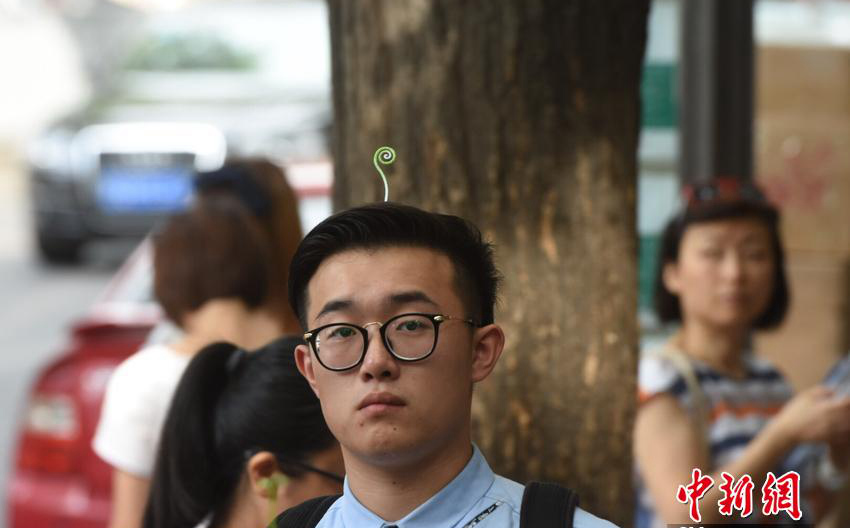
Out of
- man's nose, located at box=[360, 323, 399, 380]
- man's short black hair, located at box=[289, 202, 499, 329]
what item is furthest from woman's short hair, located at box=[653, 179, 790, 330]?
man's nose, located at box=[360, 323, 399, 380]

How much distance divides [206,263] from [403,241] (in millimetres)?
Result: 1933

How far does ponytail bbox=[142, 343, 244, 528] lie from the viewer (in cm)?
291

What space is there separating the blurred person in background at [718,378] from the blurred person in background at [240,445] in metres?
1.00

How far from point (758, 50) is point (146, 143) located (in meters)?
8.68

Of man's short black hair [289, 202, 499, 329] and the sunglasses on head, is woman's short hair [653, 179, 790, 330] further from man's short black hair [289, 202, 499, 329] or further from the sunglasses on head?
man's short black hair [289, 202, 499, 329]

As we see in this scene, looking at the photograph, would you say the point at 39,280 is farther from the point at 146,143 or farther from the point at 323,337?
the point at 323,337

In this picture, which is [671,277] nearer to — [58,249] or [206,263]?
[206,263]

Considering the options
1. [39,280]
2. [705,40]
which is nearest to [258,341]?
[705,40]

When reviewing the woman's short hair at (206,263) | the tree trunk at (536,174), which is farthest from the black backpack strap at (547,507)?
the woman's short hair at (206,263)

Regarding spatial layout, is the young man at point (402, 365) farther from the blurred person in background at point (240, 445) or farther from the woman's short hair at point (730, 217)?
the woman's short hair at point (730, 217)

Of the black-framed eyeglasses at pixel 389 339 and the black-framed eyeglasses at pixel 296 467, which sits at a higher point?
the black-framed eyeglasses at pixel 389 339

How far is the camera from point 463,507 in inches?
80.8

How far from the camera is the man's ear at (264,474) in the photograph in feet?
9.18

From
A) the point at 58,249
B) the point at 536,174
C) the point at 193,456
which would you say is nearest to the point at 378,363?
the point at 193,456
